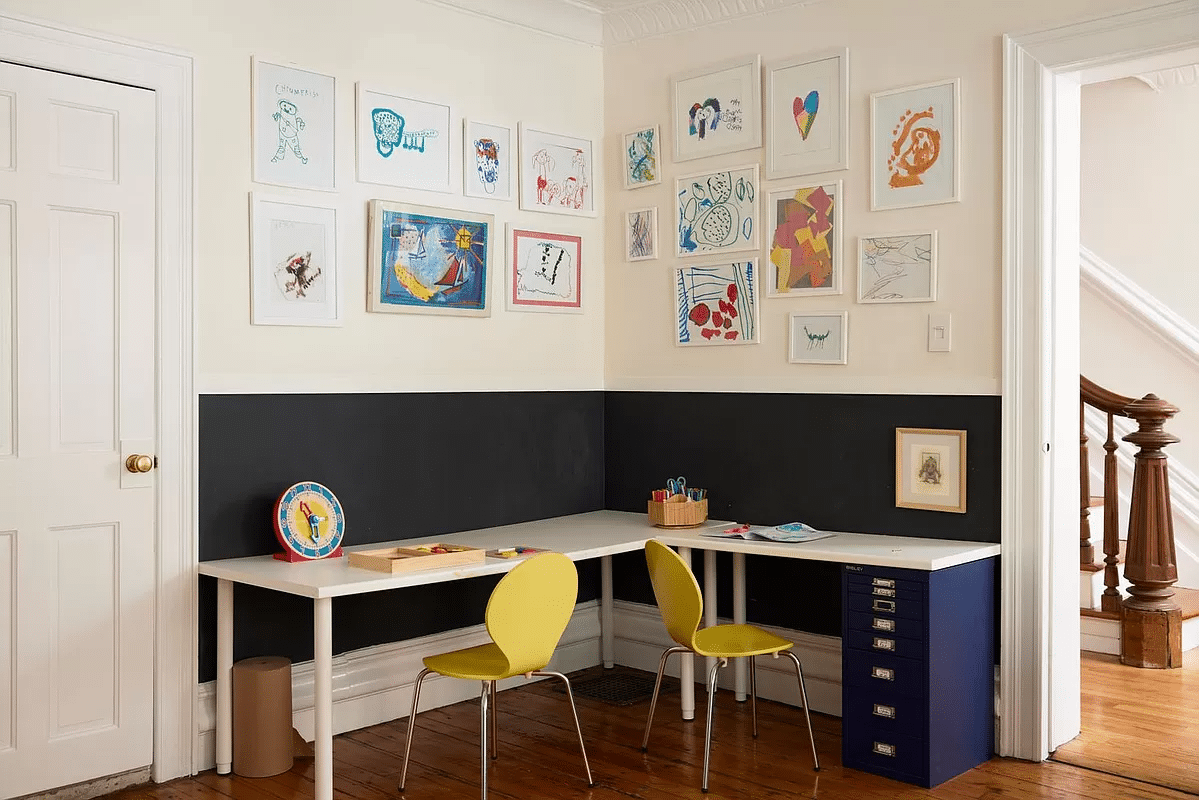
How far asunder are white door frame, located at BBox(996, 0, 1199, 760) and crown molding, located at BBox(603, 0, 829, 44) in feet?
3.37

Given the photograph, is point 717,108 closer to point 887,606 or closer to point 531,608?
point 887,606

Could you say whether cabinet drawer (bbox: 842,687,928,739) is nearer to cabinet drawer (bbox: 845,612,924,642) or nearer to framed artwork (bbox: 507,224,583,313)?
cabinet drawer (bbox: 845,612,924,642)

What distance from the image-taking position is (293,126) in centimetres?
412

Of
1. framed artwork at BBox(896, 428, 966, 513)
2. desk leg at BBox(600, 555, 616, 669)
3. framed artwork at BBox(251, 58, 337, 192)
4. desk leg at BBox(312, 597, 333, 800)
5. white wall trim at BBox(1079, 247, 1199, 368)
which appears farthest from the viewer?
white wall trim at BBox(1079, 247, 1199, 368)

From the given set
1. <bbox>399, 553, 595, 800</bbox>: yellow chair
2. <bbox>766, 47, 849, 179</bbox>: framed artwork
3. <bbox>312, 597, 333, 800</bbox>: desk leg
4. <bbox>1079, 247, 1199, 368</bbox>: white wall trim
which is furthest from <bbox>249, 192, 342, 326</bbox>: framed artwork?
<bbox>1079, 247, 1199, 368</bbox>: white wall trim

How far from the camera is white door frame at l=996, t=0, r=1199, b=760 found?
3.92 meters

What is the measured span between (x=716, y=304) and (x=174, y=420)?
2193 millimetres

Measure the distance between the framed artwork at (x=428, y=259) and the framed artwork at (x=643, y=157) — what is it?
0.72 m

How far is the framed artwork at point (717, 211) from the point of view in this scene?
470 centimetres

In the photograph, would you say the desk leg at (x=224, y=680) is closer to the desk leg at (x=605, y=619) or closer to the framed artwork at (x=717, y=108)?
the desk leg at (x=605, y=619)

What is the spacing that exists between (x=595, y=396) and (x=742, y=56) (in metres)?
1.61

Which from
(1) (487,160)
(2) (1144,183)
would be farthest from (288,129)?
(2) (1144,183)

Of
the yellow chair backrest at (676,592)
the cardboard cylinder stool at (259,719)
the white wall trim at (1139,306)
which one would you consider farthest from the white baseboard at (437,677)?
the white wall trim at (1139,306)

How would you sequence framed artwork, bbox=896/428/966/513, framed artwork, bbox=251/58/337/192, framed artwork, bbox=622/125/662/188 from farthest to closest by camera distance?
framed artwork, bbox=622/125/662/188, framed artwork, bbox=896/428/966/513, framed artwork, bbox=251/58/337/192
